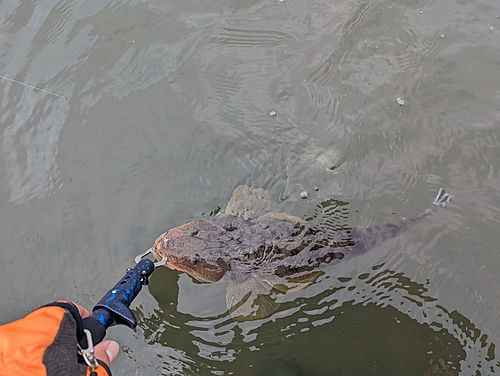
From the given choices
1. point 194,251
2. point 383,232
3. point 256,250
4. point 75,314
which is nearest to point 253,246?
point 256,250

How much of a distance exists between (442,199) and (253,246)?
8.05ft

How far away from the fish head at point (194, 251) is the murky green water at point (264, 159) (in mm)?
368

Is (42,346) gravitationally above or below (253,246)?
above

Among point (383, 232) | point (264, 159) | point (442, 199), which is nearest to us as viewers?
point (383, 232)

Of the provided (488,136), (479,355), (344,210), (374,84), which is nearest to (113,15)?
(374,84)

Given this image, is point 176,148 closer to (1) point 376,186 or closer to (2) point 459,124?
(1) point 376,186

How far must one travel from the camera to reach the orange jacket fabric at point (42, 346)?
198cm

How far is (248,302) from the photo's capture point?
431 cm

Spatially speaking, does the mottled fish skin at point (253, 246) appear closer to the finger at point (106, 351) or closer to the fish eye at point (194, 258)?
the fish eye at point (194, 258)

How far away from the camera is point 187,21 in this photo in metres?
5.68

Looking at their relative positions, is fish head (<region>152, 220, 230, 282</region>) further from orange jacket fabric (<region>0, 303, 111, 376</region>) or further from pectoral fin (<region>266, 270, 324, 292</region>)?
orange jacket fabric (<region>0, 303, 111, 376</region>)

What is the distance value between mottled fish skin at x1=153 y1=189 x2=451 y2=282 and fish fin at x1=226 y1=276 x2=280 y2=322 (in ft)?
0.41

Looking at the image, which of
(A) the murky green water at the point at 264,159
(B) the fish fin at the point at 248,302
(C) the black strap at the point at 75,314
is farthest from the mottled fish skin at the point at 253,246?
(C) the black strap at the point at 75,314

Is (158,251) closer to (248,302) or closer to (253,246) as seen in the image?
(253,246)
